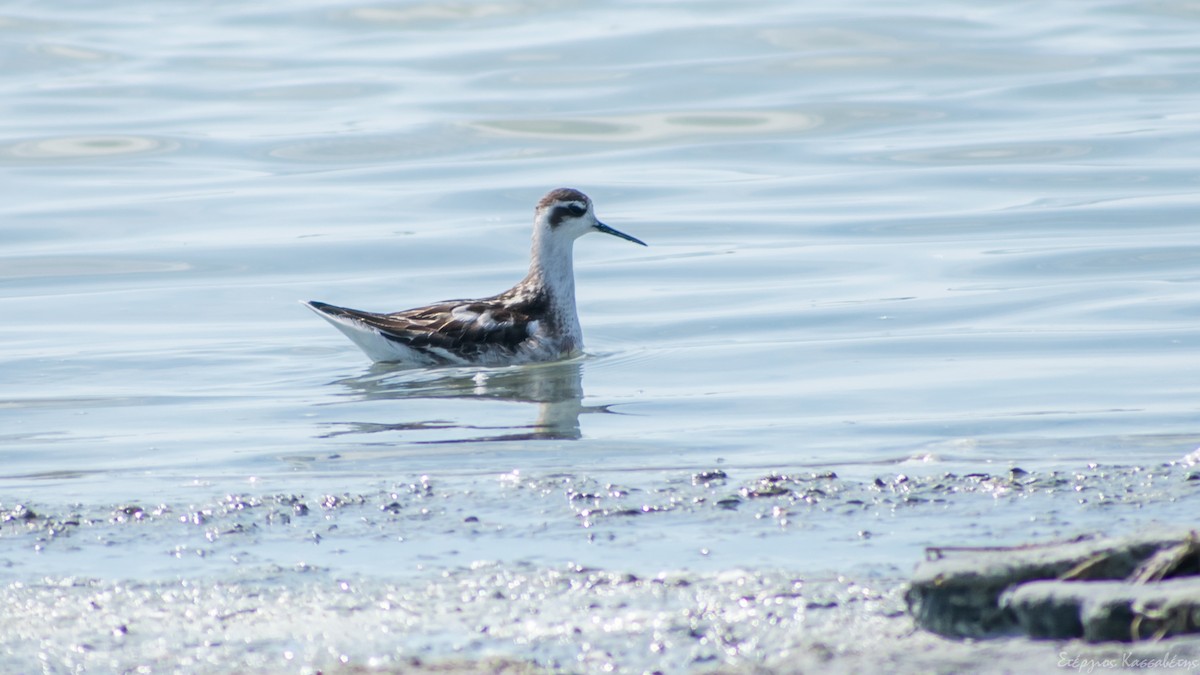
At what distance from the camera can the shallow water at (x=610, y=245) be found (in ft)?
27.7

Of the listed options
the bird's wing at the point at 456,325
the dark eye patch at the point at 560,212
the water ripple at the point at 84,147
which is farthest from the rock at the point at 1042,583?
the water ripple at the point at 84,147

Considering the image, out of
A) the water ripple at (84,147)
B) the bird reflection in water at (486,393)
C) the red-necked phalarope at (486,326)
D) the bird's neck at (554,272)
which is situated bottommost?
the bird reflection in water at (486,393)

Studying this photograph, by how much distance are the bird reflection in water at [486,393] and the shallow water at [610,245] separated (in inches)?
1.8

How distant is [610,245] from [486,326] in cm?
527

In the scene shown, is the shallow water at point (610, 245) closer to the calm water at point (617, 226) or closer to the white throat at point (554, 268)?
the calm water at point (617, 226)

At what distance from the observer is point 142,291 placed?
14594mm

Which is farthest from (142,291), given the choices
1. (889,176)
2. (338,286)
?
(889,176)

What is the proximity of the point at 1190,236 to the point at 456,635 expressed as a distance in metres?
11.5

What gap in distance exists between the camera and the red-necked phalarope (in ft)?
38.2

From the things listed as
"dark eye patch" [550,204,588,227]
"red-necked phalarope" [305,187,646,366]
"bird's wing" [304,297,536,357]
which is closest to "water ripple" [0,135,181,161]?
"dark eye patch" [550,204,588,227]

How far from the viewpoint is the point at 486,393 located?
10664 mm

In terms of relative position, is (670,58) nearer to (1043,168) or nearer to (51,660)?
(1043,168)

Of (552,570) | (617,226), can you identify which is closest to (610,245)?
(617,226)

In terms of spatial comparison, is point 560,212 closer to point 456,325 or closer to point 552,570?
point 456,325
